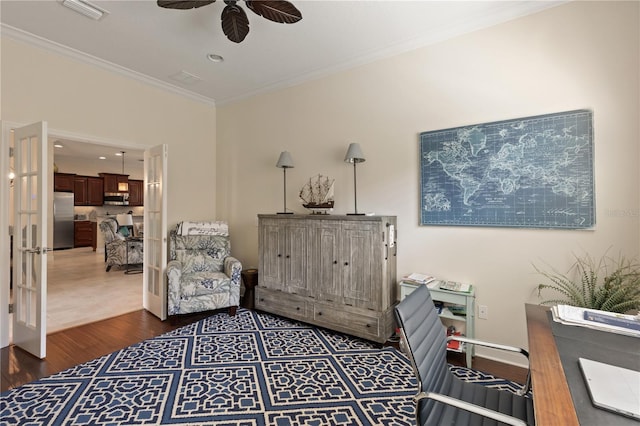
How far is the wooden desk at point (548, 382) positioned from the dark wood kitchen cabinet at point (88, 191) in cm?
1120

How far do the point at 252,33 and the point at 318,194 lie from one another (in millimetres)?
1748

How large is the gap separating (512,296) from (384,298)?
3.37ft

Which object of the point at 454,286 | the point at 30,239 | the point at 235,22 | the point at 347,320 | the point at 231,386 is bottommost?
the point at 231,386

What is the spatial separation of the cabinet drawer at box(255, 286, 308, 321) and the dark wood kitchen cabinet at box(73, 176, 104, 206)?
28.0ft

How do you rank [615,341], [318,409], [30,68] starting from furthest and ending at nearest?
1. [30,68]
2. [318,409]
3. [615,341]

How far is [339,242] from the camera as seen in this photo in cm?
295

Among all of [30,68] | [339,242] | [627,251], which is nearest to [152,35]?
[30,68]

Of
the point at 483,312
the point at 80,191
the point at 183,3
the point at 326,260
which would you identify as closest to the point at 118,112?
the point at 183,3

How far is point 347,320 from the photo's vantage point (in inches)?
113

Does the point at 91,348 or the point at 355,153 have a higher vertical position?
the point at 355,153

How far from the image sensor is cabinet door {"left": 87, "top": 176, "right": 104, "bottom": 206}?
9.20 metres

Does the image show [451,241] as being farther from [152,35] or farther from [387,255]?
[152,35]

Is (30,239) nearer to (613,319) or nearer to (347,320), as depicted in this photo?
(347,320)

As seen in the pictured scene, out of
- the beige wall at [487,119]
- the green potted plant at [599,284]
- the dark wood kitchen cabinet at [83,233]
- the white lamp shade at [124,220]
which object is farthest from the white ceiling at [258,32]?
the dark wood kitchen cabinet at [83,233]
